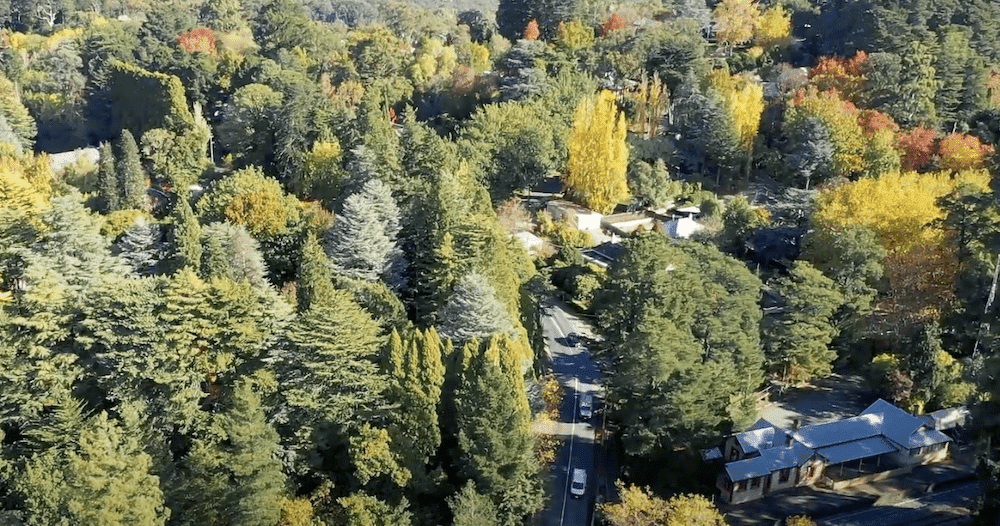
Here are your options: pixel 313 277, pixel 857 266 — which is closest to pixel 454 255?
pixel 313 277

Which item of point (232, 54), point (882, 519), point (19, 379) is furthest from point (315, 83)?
point (882, 519)

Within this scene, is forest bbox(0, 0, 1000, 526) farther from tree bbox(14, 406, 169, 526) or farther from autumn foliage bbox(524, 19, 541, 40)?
autumn foliage bbox(524, 19, 541, 40)

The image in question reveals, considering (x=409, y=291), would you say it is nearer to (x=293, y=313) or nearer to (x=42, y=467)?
(x=293, y=313)

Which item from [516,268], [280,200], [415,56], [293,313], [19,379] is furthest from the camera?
[415,56]

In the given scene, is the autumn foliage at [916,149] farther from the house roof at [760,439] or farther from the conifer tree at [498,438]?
the conifer tree at [498,438]

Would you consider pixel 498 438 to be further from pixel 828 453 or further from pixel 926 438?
pixel 926 438

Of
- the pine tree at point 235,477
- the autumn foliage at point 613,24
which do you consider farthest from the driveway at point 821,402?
the autumn foliage at point 613,24

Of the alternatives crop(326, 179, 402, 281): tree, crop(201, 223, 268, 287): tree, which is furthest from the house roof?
crop(201, 223, 268, 287): tree
